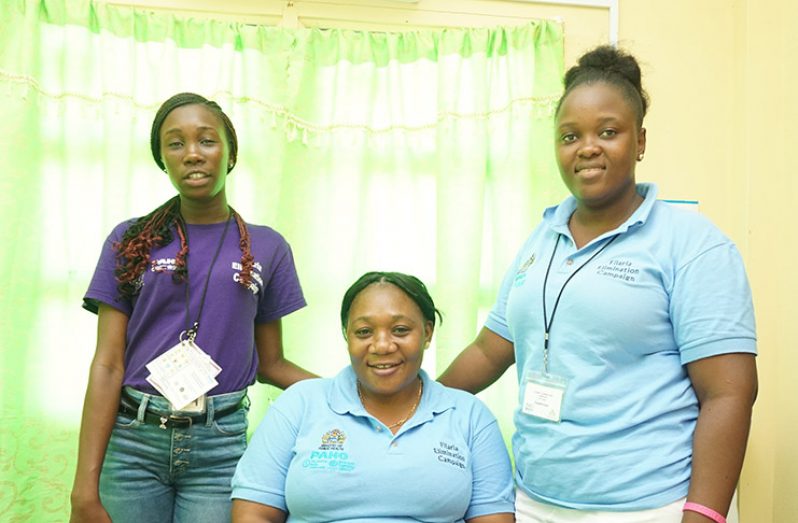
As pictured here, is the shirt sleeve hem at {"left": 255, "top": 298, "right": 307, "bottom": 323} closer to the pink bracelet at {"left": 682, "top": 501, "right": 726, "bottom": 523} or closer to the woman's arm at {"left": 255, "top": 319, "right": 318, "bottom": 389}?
the woman's arm at {"left": 255, "top": 319, "right": 318, "bottom": 389}

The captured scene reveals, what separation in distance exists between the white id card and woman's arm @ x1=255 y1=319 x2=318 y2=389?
0.25 m

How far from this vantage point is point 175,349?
1625 mm

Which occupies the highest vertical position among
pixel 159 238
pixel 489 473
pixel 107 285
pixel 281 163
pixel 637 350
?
pixel 281 163

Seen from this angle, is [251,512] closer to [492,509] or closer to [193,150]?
[492,509]

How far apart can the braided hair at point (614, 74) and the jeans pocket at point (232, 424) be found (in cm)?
112

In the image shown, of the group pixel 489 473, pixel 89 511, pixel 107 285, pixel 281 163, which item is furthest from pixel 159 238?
pixel 489 473

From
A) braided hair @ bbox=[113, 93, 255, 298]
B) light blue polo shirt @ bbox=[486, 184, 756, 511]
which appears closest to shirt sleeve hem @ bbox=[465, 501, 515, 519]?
light blue polo shirt @ bbox=[486, 184, 756, 511]

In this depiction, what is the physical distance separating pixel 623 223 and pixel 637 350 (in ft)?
0.92

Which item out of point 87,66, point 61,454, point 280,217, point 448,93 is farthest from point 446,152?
point 61,454

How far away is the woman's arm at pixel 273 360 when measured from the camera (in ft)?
6.15

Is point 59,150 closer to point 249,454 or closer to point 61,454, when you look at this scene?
point 61,454

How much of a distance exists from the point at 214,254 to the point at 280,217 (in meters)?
0.85

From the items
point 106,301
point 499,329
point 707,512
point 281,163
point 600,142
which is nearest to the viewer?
point 707,512

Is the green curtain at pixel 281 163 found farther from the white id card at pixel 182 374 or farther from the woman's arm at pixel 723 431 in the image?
the woman's arm at pixel 723 431
